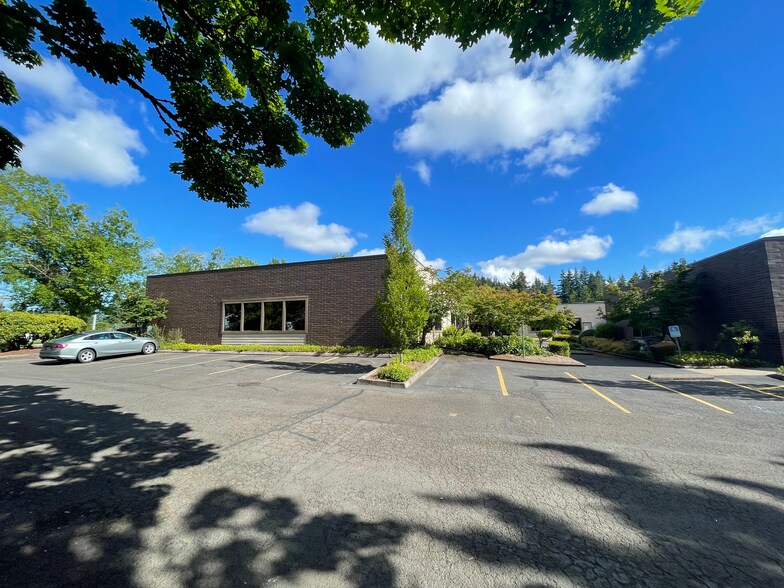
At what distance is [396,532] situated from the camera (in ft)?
8.94

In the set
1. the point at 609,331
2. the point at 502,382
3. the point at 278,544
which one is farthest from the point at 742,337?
the point at 278,544

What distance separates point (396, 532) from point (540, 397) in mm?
6091

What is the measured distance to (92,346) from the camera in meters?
15.0

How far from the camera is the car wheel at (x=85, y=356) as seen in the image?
14.4 metres

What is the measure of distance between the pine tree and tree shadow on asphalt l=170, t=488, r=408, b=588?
7873 mm

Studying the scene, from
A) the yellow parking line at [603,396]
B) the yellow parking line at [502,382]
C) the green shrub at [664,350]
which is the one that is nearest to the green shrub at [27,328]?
the yellow parking line at [502,382]

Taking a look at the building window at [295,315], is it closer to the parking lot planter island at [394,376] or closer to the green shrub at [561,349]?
the parking lot planter island at [394,376]

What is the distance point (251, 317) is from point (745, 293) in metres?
25.1

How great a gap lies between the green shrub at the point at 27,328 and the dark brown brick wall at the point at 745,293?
121 ft

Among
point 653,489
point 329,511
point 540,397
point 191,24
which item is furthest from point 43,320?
point 653,489

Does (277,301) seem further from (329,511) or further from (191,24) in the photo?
(329,511)

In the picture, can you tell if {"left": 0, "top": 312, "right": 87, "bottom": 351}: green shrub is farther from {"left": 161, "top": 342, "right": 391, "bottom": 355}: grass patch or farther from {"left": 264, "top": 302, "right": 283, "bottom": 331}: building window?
{"left": 264, "top": 302, "right": 283, "bottom": 331}: building window

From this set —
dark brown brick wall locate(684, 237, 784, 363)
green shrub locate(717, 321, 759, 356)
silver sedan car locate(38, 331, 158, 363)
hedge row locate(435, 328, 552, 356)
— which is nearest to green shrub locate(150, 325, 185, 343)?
silver sedan car locate(38, 331, 158, 363)

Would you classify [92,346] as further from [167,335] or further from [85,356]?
[167,335]
